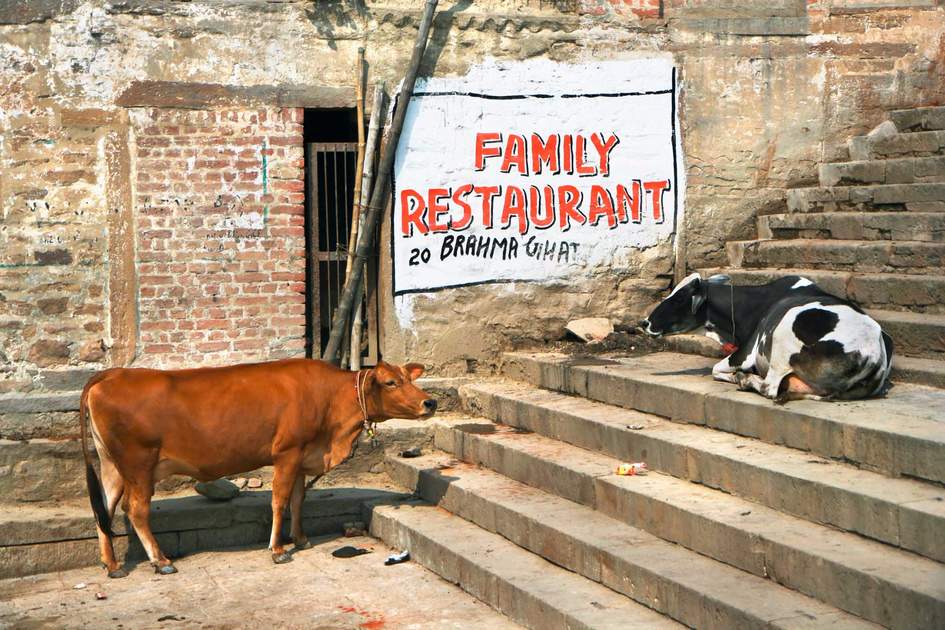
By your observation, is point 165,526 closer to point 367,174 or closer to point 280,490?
point 280,490

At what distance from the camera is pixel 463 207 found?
1063 centimetres

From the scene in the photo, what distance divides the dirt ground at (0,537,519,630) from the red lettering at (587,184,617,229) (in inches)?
151

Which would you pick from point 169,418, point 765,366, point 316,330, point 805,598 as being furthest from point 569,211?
point 805,598

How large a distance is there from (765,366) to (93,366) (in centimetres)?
546

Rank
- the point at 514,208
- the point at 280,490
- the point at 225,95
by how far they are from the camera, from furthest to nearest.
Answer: the point at 514,208
the point at 225,95
the point at 280,490

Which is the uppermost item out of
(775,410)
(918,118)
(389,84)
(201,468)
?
(389,84)

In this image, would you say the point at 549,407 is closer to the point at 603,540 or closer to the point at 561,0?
the point at 603,540

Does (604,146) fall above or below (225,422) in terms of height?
above

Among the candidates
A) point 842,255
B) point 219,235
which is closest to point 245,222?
Answer: point 219,235

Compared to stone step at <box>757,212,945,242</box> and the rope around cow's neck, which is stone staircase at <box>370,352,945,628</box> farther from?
stone step at <box>757,212,945,242</box>

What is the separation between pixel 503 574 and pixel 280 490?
2.05 m

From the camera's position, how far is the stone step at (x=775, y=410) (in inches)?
248

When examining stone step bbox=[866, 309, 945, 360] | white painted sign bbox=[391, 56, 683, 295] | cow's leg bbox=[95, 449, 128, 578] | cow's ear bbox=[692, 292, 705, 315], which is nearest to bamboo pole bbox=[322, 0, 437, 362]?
white painted sign bbox=[391, 56, 683, 295]

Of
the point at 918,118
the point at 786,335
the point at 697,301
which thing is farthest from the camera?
the point at 918,118
